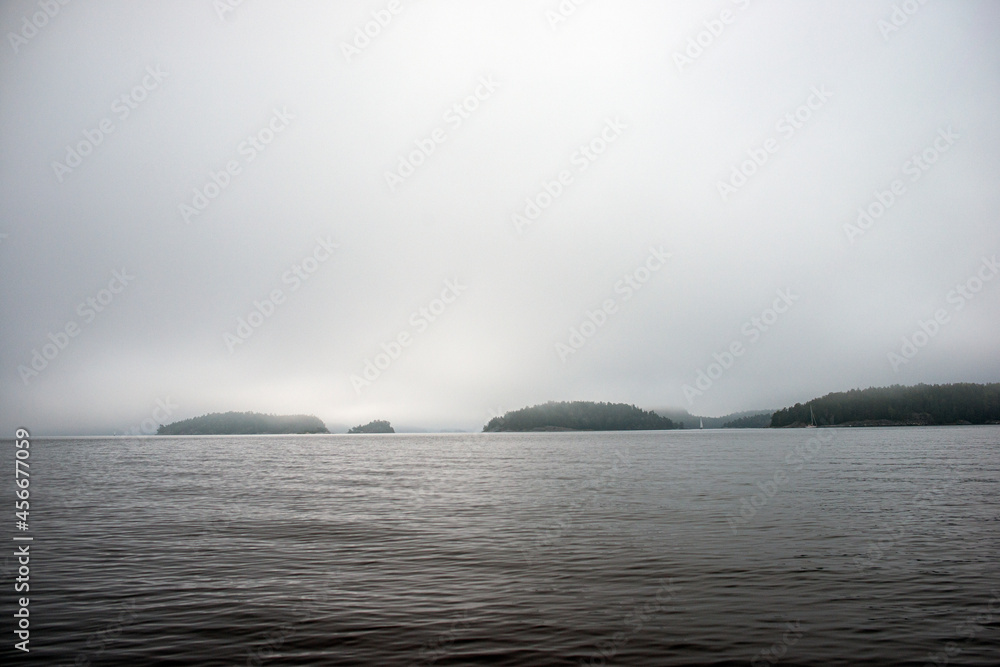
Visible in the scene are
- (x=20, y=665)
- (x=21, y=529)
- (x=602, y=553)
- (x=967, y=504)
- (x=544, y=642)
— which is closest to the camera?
(x=20, y=665)

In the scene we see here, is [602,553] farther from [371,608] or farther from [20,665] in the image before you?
[20,665]

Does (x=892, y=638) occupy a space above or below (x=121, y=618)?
below

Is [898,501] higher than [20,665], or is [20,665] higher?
[20,665]

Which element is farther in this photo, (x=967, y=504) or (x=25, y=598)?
(x=967, y=504)

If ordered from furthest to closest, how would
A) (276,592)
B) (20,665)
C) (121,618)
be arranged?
(276,592), (121,618), (20,665)

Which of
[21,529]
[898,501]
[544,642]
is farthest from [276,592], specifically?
[898,501]

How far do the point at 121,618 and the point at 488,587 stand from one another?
37.1 ft

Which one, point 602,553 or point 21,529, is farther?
point 21,529

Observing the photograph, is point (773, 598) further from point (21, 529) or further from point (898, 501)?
point (21, 529)

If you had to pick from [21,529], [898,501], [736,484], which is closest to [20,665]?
[21,529]

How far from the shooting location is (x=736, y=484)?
191 feet

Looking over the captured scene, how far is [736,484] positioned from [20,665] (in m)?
56.6

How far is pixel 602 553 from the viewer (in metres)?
26.5

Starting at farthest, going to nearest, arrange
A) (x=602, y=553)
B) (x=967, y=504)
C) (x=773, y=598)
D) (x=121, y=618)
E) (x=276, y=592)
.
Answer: (x=967, y=504) < (x=602, y=553) < (x=276, y=592) < (x=773, y=598) < (x=121, y=618)
